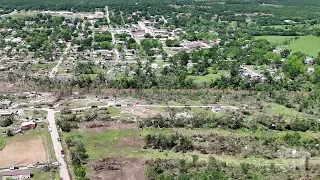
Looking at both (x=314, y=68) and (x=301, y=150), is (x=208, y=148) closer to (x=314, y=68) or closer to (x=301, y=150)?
(x=301, y=150)

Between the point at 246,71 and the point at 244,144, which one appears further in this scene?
the point at 246,71

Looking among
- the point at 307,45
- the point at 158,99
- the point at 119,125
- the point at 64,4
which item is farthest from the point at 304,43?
the point at 64,4

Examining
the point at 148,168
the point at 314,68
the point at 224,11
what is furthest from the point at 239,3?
the point at 148,168

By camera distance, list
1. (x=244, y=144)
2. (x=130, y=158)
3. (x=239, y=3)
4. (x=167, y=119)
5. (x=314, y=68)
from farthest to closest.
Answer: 1. (x=239, y=3)
2. (x=314, y=68)
3. (x=167, y=119)
4. (x=244, y=144)
5. (x=130, y=158)

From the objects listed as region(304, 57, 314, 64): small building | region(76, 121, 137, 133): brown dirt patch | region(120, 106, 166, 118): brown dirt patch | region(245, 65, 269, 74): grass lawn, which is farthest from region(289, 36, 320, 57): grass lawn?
region(76, 121, 137, 133): brown dirt patch

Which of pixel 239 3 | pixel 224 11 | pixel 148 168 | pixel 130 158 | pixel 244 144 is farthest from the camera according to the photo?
pixel 239 3

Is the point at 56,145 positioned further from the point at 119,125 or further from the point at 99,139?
the point at 119,125

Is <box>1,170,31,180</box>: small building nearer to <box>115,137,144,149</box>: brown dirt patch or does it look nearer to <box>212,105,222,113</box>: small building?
<box>115,137,144,149</box>: brown dirt patch
